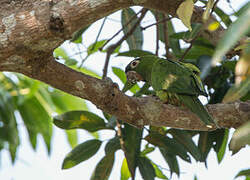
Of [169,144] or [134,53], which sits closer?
[169,144]

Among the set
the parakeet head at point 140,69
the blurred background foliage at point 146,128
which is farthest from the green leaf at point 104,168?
the parakeet head at point 140,69

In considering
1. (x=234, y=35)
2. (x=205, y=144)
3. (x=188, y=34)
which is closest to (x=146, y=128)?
(x=205, y=144)

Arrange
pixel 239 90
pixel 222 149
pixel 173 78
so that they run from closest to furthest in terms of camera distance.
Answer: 1. pixel 239 90
2. pixel 173 78
3. pixel 222 149

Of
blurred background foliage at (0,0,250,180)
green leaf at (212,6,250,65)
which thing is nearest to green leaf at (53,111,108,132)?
blurred background foliage at (0,0,250,180)

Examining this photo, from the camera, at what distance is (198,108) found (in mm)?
2367

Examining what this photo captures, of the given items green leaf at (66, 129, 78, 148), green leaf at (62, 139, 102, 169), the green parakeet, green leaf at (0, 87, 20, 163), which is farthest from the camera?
green leaf at (66, 129, 78, 148)

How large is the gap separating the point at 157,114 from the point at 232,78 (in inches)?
43.5

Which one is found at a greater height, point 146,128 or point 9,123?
point 146,128

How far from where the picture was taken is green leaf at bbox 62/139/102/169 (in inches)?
113

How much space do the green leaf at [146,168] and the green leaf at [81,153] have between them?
1.12 feet

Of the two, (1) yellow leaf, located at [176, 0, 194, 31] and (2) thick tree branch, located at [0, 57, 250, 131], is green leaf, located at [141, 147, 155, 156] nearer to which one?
(2) thick tree branch, located at [0, 57, 250, 131]

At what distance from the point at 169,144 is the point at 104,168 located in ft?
1.64

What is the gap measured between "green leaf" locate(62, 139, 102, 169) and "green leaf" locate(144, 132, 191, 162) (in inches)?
17.8

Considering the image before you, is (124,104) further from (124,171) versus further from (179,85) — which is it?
(124,171)
